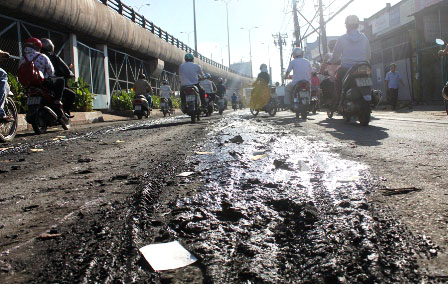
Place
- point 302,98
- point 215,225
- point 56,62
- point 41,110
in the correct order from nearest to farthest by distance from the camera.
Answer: point 215,225
point 41,110
point 56,62
point 302,98

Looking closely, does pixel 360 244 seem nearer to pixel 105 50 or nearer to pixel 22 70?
pixel 22 70

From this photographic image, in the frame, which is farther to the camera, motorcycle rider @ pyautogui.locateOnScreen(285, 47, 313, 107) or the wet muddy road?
motorcycle rider @ pyautogui.locateOnScreen(285, 47, 313, 107)

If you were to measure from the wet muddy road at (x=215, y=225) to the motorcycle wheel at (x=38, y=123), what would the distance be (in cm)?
443

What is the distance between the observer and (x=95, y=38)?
648 inches

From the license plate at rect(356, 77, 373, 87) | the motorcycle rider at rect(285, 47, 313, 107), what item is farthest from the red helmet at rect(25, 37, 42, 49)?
the motorcycle rider at rect(285, 47, 313, 107)

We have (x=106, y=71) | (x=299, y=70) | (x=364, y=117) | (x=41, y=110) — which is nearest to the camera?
(x=364, y=117)

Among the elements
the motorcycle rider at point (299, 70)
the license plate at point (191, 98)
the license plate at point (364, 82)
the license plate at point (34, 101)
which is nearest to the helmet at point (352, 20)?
the license plate at point (364, 82)

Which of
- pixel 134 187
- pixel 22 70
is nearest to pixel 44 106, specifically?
pixel 22 70

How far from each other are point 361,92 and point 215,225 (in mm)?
5368

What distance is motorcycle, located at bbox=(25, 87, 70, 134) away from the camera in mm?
6945

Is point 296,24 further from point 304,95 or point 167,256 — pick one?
point 167,256

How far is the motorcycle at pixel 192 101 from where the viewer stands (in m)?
9.52

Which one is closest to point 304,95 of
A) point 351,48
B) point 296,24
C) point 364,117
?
point 351,48

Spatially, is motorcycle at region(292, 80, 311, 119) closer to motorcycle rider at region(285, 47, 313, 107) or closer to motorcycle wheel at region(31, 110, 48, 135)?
motorcycle rider at region(285, 47, 313, 107)
